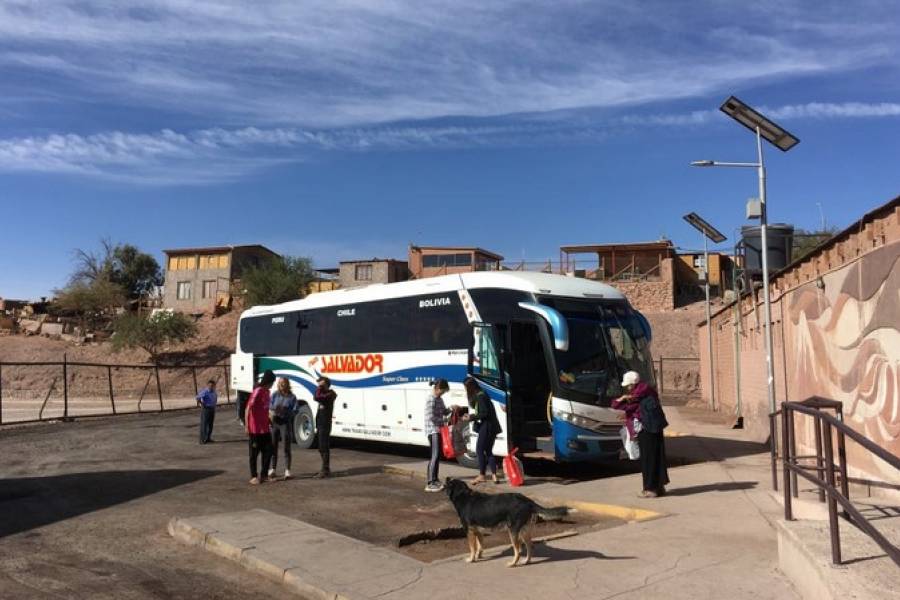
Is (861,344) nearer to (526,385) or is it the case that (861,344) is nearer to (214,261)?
(526,385)

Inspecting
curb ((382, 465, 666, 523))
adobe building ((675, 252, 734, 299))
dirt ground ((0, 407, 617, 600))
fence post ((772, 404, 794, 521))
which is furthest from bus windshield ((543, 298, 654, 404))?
adobe building ((675, 252, 734, 299))

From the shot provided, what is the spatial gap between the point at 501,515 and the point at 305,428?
40.4 ft

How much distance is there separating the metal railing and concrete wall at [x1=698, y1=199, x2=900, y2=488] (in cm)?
175

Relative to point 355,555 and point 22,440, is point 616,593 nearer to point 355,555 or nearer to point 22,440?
point 355,555

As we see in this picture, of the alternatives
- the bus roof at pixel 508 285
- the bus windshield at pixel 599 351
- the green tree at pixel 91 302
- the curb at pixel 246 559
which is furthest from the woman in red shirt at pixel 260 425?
the green tree at pixel 91 302

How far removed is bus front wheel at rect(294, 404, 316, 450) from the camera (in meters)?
17.7

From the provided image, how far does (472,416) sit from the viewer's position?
11.5m

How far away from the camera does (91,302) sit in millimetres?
70000

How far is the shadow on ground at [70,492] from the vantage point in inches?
379

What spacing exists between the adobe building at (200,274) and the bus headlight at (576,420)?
215 feet

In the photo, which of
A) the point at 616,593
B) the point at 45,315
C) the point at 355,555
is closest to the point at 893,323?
the point at 616,593

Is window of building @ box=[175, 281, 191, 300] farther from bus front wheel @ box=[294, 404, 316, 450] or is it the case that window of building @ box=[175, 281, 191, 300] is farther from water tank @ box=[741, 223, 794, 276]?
water tank @ box=[741, 223, 794, 276]

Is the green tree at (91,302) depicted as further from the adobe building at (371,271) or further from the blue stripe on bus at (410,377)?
the blue stripe on bus at (410,377)

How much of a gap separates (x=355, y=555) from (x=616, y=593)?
103 inches
